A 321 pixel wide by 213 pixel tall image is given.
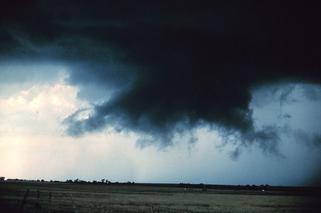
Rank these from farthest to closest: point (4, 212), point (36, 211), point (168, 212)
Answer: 1. point (168, 212)
2. point (36, 211)
3. point (4, 212)

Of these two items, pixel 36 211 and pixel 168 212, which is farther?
pixel 168 212

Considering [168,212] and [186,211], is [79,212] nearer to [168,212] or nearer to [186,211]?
[168,212]

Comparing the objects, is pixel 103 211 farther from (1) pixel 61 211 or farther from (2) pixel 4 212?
(2) pixel 4 212

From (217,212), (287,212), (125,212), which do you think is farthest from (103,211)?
(287,212)

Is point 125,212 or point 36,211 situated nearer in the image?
point 36,211

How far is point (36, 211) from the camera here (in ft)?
128

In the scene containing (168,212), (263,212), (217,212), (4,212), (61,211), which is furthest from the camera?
(263,212)

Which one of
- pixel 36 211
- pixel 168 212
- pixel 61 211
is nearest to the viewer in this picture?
pixel 36 211

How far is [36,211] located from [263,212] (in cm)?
3020

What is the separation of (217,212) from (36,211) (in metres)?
22.7

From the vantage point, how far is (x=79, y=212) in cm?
4219

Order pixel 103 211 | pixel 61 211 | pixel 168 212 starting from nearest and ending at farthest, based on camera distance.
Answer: pixel 61 211
pixel 103 211
pixel 168 212

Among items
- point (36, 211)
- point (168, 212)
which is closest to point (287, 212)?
point (168, 212)

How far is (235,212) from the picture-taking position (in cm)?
5178
